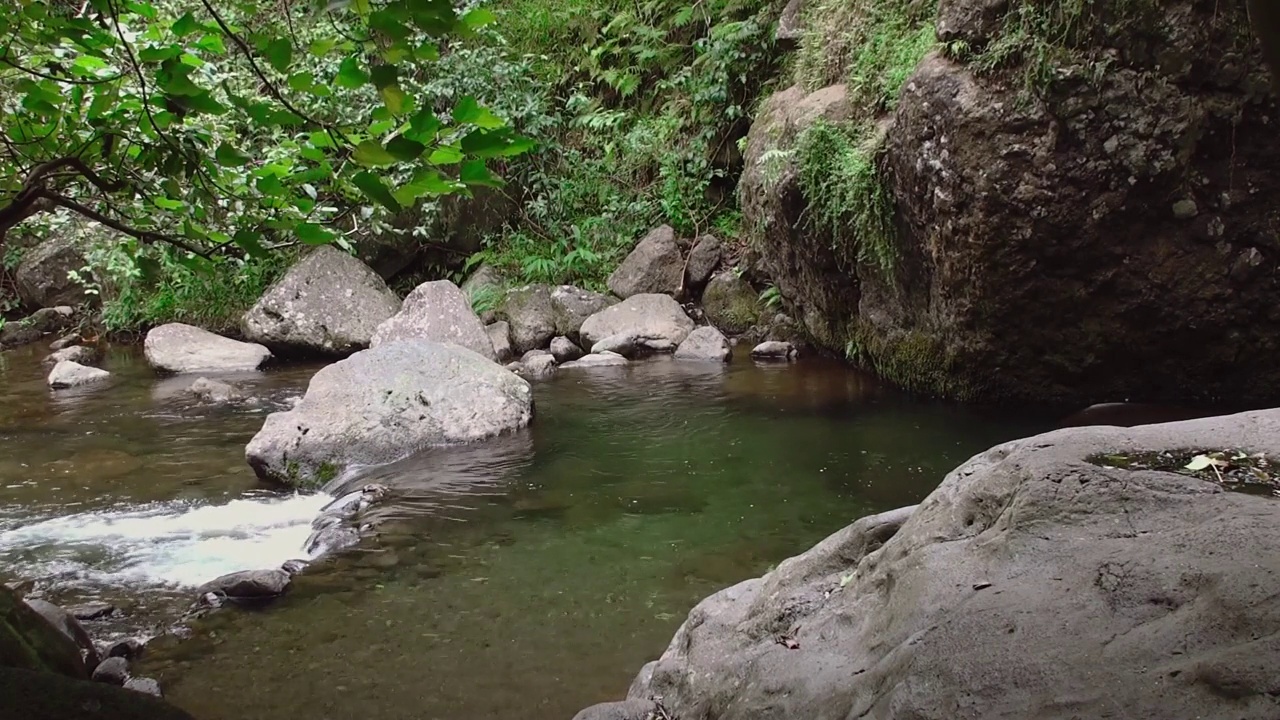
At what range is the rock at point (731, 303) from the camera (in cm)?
1118

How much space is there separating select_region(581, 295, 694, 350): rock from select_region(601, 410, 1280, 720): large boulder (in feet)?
25.7

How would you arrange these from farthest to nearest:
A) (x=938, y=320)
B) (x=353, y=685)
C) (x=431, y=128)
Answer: (x=938, y=320), (x=353, y=685), (x=431, y=128)

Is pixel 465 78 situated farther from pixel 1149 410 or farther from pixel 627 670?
pixel 627 670

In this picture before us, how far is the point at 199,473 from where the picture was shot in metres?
6.59

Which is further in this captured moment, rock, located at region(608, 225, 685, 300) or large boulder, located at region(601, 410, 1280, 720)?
rock, located at region(608, 225, 685, 300)

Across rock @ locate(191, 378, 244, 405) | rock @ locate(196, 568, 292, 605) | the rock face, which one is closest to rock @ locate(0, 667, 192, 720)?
rock @ locate(196, 568, 292, 605)

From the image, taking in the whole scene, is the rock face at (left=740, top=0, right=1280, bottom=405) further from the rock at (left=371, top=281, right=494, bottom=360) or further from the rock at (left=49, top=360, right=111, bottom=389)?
the rock at (left=49, top=360, right=111, bottom=389)

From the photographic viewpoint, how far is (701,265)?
12.0 meters

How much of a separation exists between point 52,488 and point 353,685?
13.8ft

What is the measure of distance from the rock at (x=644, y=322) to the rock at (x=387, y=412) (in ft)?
10.9

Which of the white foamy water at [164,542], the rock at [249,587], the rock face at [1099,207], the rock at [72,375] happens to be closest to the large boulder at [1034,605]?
the rock at [249,587]

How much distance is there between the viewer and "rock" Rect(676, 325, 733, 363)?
33.2 feet

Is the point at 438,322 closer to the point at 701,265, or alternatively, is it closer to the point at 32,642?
the point at 701,265

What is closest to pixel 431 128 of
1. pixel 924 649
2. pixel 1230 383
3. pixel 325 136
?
pixel 325 136
